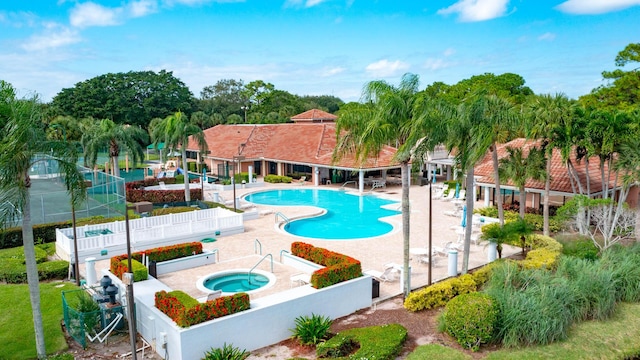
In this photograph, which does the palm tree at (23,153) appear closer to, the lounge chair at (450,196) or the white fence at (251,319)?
the white fence at (251,319)

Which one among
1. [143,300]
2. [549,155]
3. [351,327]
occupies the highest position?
[549,155]

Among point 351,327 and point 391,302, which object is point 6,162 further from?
point 391,302

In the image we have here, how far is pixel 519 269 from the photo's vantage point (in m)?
16.0

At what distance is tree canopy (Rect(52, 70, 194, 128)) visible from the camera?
63594mm

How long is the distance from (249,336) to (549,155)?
15.2 meters

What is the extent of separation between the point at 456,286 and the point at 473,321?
3.05 meters

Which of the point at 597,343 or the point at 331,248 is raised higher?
the point at 331,248

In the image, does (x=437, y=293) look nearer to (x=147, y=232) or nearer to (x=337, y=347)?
(x=337, y=347)

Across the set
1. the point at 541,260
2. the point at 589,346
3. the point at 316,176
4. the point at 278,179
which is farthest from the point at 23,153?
the point at 278,179

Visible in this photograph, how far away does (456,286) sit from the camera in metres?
15.1

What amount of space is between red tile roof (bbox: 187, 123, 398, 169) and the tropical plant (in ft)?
76.2

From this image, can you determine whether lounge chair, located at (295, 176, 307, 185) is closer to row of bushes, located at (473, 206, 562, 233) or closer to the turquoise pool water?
row of bushes, located at (473, 206, 562, 233)

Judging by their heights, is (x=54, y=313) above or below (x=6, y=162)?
below

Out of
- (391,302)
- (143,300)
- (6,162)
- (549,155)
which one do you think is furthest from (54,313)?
(549,155)
